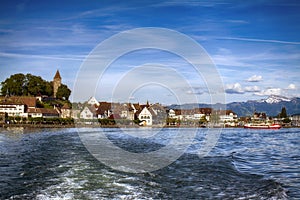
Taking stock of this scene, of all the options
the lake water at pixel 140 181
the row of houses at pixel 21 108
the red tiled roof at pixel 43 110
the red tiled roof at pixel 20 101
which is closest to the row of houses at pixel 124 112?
the red tiled roof at pixel 43 110

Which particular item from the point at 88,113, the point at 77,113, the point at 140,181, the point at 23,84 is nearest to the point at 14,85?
the point at 23,84

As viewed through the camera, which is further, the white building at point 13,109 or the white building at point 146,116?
the white building at point 146,116

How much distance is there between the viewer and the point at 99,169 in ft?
52.3

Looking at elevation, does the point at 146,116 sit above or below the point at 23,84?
below

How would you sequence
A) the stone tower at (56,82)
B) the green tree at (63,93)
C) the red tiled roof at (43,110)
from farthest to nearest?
the stone tower at (56,82)
the green tree at (63,93)
the red tiled roof at (43,110)

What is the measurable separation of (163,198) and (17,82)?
424 feet

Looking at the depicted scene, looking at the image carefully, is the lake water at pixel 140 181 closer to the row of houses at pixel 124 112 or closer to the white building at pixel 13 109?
the white building at pixel 13 109

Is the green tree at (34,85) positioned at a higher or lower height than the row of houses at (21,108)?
higher

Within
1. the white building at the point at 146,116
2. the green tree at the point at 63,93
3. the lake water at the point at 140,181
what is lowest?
the lake water at the point at 140,181


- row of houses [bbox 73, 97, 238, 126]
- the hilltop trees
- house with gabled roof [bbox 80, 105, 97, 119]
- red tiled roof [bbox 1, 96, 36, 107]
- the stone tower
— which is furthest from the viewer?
the stone tower

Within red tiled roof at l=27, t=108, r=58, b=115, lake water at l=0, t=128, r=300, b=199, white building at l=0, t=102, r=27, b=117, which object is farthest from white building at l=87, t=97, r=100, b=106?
lake water at l=0, t=128, r=300, b=199

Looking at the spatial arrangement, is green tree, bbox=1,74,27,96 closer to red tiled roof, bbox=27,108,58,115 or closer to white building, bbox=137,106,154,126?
red tiled roof, bbox=27,108,58,115

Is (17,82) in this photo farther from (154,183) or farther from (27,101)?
(154,183)

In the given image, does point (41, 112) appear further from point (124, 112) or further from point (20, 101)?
point (124, 112)
